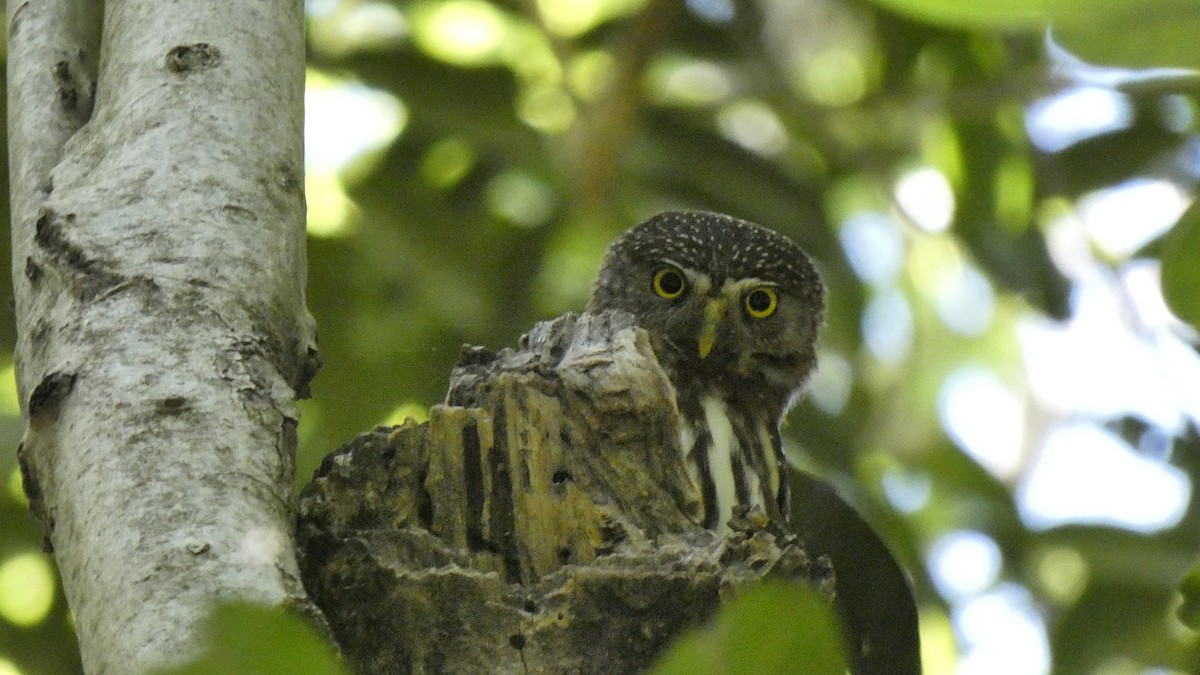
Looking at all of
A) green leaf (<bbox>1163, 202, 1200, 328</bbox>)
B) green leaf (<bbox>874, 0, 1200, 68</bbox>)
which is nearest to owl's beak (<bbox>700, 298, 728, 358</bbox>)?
green leaf (<bbox>1163, 202, 1200, 328</bbox>)

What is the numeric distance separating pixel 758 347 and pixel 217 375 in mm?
3033

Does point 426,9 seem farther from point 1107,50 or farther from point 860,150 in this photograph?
point 1107,50

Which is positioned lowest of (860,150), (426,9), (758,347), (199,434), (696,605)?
(696,605)

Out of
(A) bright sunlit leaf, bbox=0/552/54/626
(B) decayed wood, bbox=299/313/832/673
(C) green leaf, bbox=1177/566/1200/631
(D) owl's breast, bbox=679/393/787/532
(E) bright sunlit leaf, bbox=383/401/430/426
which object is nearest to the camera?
(C) green leaf, bbox=1177/566/1200/631

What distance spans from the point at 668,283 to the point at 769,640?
3.83 meters

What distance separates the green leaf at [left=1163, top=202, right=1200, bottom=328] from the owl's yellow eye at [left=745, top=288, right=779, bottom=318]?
12.1 feet

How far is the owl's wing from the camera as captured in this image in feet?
11.1

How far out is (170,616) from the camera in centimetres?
149

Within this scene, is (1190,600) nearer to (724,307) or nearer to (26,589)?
(724,307)

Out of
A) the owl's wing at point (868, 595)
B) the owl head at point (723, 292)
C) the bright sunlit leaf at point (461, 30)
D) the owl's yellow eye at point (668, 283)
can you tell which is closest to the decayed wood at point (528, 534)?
the owl's wing at point (868, 595)

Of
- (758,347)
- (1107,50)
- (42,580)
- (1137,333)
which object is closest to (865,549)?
(758,347)

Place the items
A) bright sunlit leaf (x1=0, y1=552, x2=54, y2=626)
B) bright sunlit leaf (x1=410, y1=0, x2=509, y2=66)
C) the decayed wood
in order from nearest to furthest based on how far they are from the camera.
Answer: the decayed wood
bright sunlit leaf (x1=0, y1=552, x2=54, y2=626)
bright sunlit leaf (x1=410, y1=0, x2=509, y2=66)

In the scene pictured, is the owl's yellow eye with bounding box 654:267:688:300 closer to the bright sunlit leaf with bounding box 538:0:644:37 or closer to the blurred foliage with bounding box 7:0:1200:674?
the blurred foliage with bounding box 7:0:1200:674

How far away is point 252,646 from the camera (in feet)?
2.91
